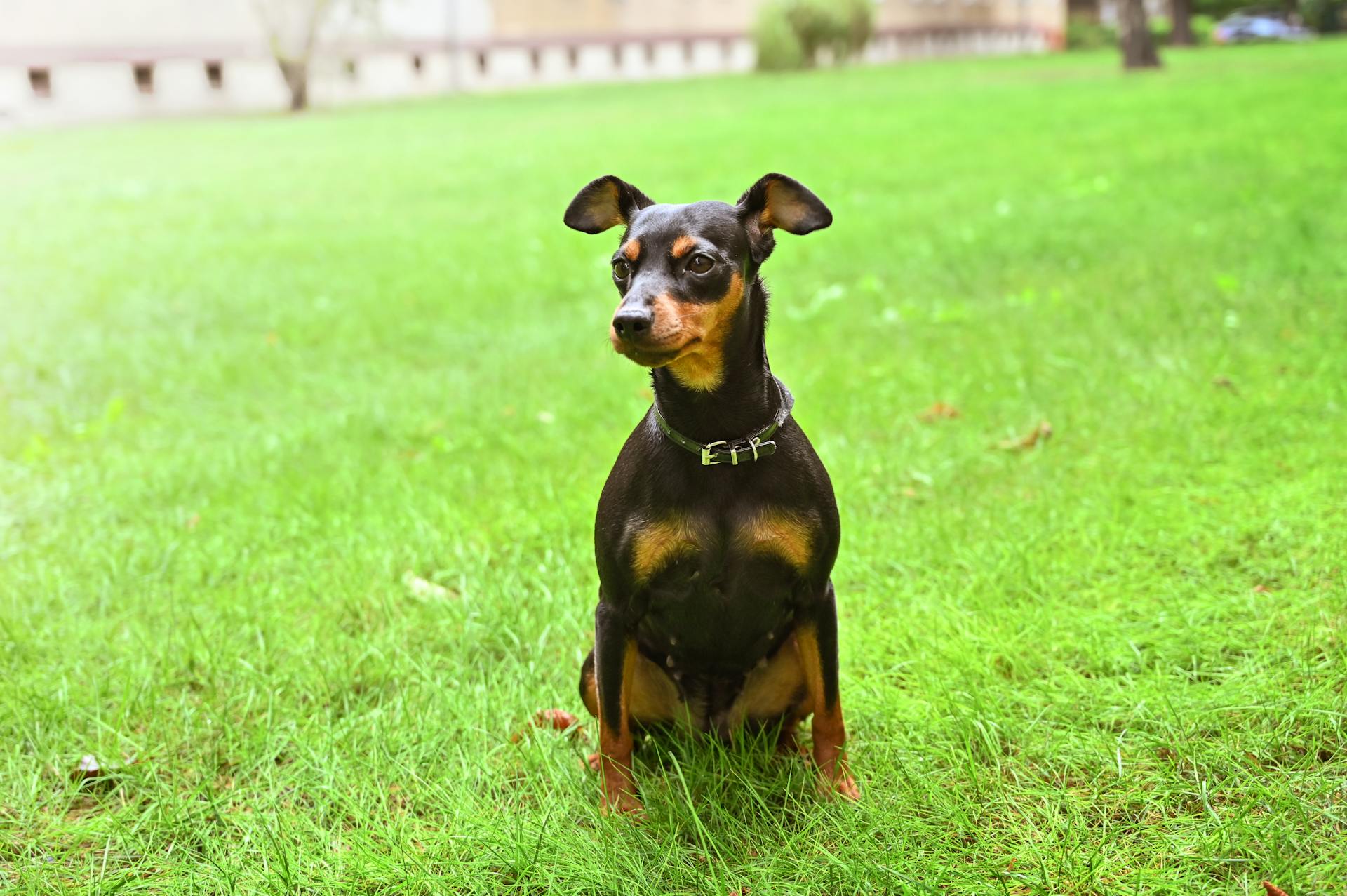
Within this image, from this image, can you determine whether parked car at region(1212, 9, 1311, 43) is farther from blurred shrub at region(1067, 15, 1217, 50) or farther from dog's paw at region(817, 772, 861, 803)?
dog's paw at region(817, 772, 861, 803)

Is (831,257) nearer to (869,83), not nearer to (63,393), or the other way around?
(63,393)

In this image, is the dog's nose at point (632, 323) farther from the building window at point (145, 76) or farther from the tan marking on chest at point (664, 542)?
the building window at point (145, 76)

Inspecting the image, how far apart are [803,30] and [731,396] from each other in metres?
31.2

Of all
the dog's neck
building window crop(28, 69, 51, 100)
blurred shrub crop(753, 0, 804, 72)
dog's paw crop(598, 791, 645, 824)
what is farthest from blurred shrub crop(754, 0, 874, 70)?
dog's paw crop(598, 791, 645, 824)

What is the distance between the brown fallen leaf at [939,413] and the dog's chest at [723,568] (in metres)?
2.47

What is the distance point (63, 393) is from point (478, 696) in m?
3.94

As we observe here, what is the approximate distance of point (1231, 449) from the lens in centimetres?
392

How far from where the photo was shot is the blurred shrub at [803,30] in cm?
3019

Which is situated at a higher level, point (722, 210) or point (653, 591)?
point (722, 210)

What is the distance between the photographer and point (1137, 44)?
2158cm

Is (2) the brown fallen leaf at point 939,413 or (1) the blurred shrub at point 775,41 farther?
(1) the blurred shrub at point 775,41

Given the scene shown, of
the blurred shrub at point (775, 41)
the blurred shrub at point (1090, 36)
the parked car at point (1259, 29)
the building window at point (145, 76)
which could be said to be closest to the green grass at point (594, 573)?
the building window at point (145, 76)

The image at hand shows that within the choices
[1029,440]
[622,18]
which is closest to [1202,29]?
[622,18]

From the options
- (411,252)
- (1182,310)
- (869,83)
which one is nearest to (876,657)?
(1182,310)
